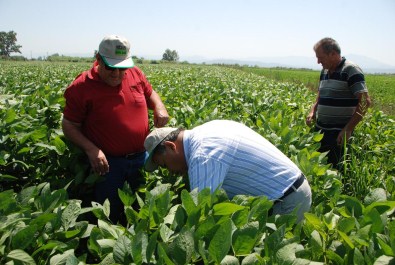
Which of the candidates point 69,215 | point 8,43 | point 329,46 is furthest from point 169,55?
point 69,215

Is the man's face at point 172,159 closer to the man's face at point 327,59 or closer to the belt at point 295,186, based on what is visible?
the belt at point 295,186

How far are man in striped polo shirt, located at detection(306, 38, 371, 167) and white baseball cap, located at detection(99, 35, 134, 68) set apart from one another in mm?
2707

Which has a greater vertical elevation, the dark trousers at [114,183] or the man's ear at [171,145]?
the man's ear at [171,145]

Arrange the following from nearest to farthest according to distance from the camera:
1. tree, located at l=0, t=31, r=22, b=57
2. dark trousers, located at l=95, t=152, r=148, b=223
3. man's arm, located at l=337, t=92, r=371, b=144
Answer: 1. dark trousers, located at l=95, t=152, r=148, b=223
2. man's arm, located at l=337, t=92, r=371, b=144
3. tree, located at l=0, t=31, r=22, b=57

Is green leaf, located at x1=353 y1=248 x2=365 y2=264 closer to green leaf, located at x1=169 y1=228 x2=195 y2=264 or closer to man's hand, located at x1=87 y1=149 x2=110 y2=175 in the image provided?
green leaf, located at x1=169 y1=228 x2=195 y2=264

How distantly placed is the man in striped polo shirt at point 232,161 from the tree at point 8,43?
10181 cm

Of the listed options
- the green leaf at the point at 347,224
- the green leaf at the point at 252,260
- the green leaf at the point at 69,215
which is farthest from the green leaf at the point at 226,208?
the green leaf at the point at 69,215

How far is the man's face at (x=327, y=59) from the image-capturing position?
426 cm

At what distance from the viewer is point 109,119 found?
2844 mm

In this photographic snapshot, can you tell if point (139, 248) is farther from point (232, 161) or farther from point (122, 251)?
point (232, 161)

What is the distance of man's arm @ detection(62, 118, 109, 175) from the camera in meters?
2.69

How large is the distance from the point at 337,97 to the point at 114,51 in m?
3.00

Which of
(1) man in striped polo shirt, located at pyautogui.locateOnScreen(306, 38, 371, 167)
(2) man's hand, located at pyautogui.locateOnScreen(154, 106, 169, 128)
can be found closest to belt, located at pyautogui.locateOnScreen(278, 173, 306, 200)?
(2) man's hand, located at pyautogui.locateOnScreen(154, 106, 169, 128)

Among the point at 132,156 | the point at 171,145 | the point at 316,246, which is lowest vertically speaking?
the point at 132,156
